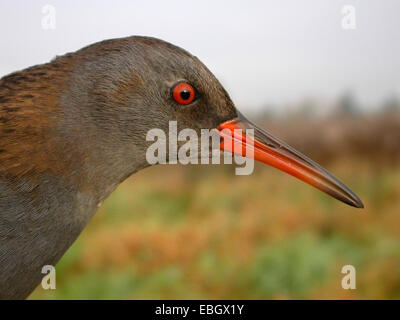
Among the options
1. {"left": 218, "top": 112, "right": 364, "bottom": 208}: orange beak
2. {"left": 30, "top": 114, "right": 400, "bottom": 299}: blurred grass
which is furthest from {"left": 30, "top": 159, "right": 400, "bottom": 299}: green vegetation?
{"left": 218, "top": 112, "right": 364, "bottom": 208}: orange beak

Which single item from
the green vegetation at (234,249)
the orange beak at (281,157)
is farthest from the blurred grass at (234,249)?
the orange beak at (281,157)

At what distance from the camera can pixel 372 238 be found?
7.82m

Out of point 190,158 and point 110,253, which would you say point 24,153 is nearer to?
point 190,158

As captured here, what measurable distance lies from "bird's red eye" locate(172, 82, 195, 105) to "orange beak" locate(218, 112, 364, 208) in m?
0.18

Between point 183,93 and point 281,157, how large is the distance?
17.9 inches

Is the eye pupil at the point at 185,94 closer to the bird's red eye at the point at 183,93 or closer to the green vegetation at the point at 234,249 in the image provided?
the bird's red eye at the point at 183,93

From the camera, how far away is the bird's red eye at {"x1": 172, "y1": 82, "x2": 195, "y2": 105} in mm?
1610

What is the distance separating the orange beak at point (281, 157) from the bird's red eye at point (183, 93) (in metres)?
0.18

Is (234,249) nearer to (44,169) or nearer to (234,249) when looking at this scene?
(234,249)

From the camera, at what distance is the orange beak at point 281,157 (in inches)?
68.5

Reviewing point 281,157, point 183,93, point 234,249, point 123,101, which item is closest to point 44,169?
point 123,101

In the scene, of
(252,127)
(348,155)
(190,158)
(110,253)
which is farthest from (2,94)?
(348,155)

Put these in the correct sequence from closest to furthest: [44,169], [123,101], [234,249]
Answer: [44,169] → [123,101] → [234,249]

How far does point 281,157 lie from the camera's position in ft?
5.85
